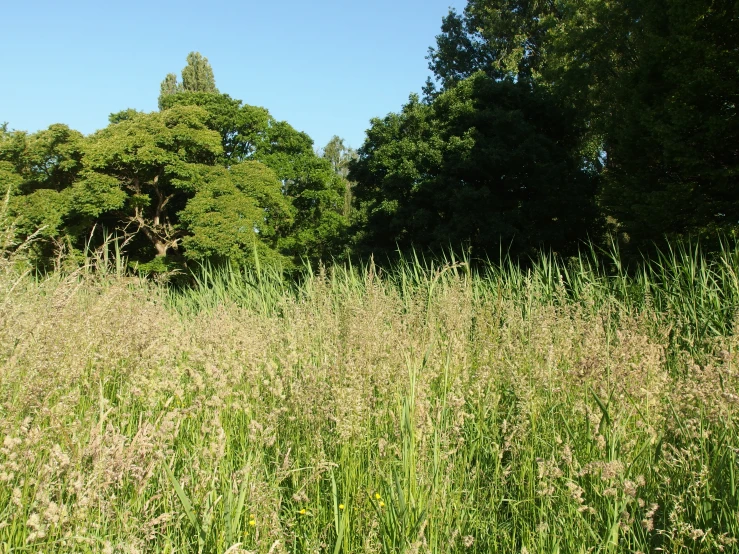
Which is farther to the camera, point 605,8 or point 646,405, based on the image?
point 605,8

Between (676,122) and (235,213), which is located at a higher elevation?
(235,213)

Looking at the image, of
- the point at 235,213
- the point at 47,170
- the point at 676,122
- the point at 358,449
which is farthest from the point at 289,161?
the point at 358,449

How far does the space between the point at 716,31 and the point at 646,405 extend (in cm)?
1013

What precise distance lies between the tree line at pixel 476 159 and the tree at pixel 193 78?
834cm

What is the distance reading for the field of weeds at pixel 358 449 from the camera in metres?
1.55

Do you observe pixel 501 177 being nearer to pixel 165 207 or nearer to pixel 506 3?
pixel 506 3

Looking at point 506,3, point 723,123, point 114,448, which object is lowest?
point 114,448

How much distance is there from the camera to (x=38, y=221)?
1969 centimetres

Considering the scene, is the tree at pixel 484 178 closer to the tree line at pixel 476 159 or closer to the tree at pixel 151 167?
the tree line at pixel 476 159

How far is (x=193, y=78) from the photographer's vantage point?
109ft

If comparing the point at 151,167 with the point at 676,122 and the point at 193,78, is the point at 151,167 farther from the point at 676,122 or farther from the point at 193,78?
the point at 676,122

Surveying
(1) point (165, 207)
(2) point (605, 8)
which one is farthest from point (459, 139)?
(1) point (165, 207)

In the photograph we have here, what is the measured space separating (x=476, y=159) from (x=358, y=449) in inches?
568

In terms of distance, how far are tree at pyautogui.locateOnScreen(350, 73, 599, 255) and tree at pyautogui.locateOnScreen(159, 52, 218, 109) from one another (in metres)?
19.6
